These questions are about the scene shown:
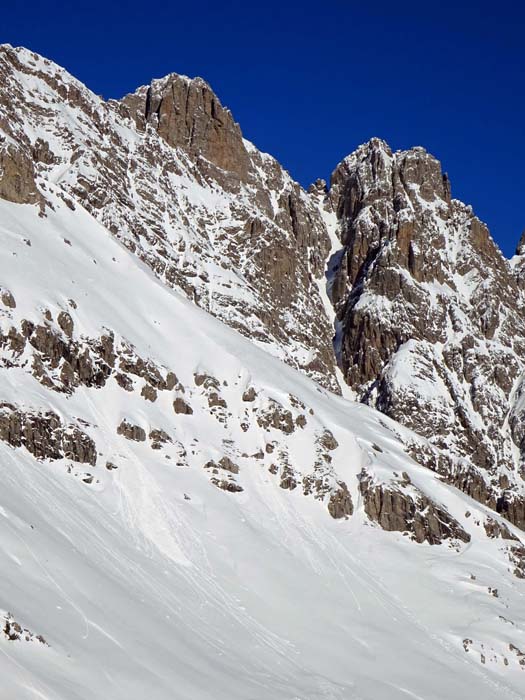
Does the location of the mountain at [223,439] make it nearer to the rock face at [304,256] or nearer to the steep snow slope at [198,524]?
the steep snow slope at [198,524]

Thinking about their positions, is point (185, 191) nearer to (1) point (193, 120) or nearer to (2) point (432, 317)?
(1) point (193, 120)

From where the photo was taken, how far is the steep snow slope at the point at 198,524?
39.0 m

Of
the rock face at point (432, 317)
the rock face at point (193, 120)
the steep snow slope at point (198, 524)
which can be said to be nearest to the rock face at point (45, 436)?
the steep snow slope at point (198, 524)

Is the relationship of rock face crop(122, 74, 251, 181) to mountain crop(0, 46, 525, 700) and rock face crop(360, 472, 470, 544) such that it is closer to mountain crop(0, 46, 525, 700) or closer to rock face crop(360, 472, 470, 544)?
mountain crop(0, 46, 525, 700)

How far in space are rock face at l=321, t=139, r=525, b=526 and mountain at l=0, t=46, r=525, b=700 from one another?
1.54 ft

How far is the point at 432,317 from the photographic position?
131625 mm

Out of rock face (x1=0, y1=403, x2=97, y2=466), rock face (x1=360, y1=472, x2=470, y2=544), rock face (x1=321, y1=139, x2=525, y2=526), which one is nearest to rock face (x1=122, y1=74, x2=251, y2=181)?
rock face (x1=321, y1=139, x2=525, y2=526)

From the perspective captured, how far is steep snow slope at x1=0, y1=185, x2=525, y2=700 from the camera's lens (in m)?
39.0

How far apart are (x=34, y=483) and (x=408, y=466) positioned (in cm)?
3821

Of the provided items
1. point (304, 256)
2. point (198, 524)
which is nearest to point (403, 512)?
point (198, 524)

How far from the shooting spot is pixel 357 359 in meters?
131

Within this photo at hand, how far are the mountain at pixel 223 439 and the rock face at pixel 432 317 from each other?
0.47 metres

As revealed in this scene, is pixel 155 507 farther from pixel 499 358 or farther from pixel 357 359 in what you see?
pixel 499 358

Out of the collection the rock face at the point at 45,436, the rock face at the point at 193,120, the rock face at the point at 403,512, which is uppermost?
the rock face at the point at 193,120
